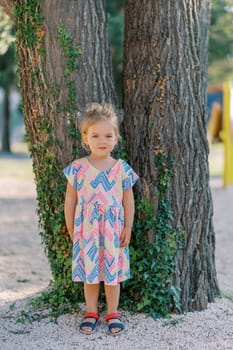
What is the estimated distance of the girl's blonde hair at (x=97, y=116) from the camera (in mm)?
4078

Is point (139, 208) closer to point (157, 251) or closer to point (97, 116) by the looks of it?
point (157, 251)

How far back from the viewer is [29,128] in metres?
4.60

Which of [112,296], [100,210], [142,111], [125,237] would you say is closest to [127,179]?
[100,210]

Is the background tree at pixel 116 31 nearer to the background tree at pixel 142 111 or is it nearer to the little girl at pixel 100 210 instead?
the background tree at pixel 142 111

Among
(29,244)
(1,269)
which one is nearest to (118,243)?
(1,269)

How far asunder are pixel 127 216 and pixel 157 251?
0.39 meters

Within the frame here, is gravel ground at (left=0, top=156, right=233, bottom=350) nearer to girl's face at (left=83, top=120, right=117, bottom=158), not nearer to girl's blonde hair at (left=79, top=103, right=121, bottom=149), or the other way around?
girl's face at (left=83, top=120, right=117, bottom=158)

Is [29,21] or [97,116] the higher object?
[29,21]

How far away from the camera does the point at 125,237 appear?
165 inches

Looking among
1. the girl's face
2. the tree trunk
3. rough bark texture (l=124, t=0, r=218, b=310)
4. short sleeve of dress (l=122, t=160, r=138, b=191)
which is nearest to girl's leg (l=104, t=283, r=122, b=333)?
rough bark texture (l=124, t=0, r=218, b=310)

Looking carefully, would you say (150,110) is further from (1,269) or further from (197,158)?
(1,269)

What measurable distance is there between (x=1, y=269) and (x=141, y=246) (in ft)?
8.77

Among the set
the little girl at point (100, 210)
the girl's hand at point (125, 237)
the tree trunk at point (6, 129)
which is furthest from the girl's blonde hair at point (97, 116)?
the tree trunk at point (6, 129)

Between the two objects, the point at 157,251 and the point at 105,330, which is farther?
the point at 157,251
